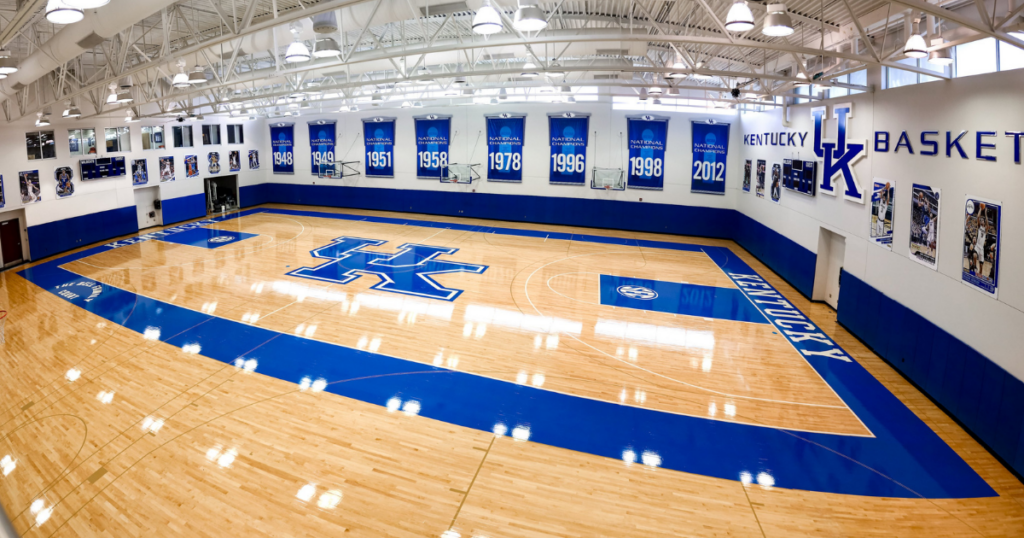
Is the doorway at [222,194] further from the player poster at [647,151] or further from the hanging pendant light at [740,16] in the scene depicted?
the hanging pendant light at [740,16]

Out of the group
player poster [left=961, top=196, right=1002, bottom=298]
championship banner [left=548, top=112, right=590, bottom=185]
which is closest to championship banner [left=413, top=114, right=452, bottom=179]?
championship banner [left=548, top=112, right=590, bottom=185]

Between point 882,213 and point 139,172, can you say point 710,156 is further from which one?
point 139,172

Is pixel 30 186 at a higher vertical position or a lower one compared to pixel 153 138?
lower

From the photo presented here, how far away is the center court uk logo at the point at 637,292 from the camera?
15.2m

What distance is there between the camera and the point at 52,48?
1078 cm

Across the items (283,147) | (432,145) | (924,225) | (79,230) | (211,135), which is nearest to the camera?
(924,225)

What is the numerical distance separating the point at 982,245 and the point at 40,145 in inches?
1043

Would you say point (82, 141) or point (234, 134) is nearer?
point (82, 141)

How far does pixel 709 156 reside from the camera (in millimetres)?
23266

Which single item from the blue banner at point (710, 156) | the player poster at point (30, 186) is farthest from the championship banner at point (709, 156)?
the player poster at point (30, 186)

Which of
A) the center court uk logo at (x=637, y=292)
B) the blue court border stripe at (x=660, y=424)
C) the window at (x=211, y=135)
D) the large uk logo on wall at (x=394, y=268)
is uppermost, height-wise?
the window at (x=211, y=135)

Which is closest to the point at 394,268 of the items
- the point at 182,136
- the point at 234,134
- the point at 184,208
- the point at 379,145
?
the point at 379,145

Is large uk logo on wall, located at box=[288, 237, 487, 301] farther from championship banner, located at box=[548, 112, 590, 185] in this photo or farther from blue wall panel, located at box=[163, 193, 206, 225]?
blue wall panel, located at box=[163, 193, 206, 225]

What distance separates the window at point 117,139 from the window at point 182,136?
8.45 feet
